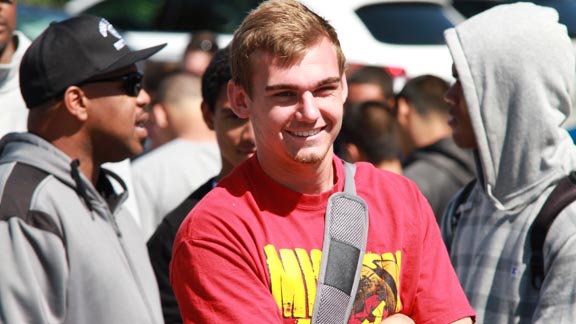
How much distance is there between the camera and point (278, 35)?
345cm

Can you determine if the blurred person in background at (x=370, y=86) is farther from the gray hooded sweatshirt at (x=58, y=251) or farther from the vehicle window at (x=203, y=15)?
the gray hooded sweatshirt at (x=58, y=251)

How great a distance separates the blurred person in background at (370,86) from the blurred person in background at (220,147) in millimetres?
3763

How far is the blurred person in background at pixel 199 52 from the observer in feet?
33.6

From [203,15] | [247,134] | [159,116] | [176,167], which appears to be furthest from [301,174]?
[203,15]

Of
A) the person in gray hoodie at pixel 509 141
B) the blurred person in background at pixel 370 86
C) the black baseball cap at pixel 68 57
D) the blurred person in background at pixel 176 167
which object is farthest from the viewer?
the blurred person in background at pixel 370 86

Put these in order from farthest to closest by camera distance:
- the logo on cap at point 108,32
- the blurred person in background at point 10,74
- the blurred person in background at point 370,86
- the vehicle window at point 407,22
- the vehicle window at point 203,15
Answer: the vehicle window at point 203,15 < the vehicle window at point 407,22 < the blurred person in background at point 370,86 < the blurred person in background at point 10,74 < the logo on cap at point 108,32

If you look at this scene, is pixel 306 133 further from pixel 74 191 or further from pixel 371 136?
pixel 371 136

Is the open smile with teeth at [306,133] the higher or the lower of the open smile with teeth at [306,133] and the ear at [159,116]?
the higher

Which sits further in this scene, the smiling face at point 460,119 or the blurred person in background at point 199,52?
the blurred person in background at point 199,52

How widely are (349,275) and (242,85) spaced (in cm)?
69

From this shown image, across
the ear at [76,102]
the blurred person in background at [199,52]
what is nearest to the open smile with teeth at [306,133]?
the ear at [76,102]

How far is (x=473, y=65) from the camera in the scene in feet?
15.5

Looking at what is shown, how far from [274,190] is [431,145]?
12.7 ft

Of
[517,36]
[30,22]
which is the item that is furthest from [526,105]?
[30,22]
